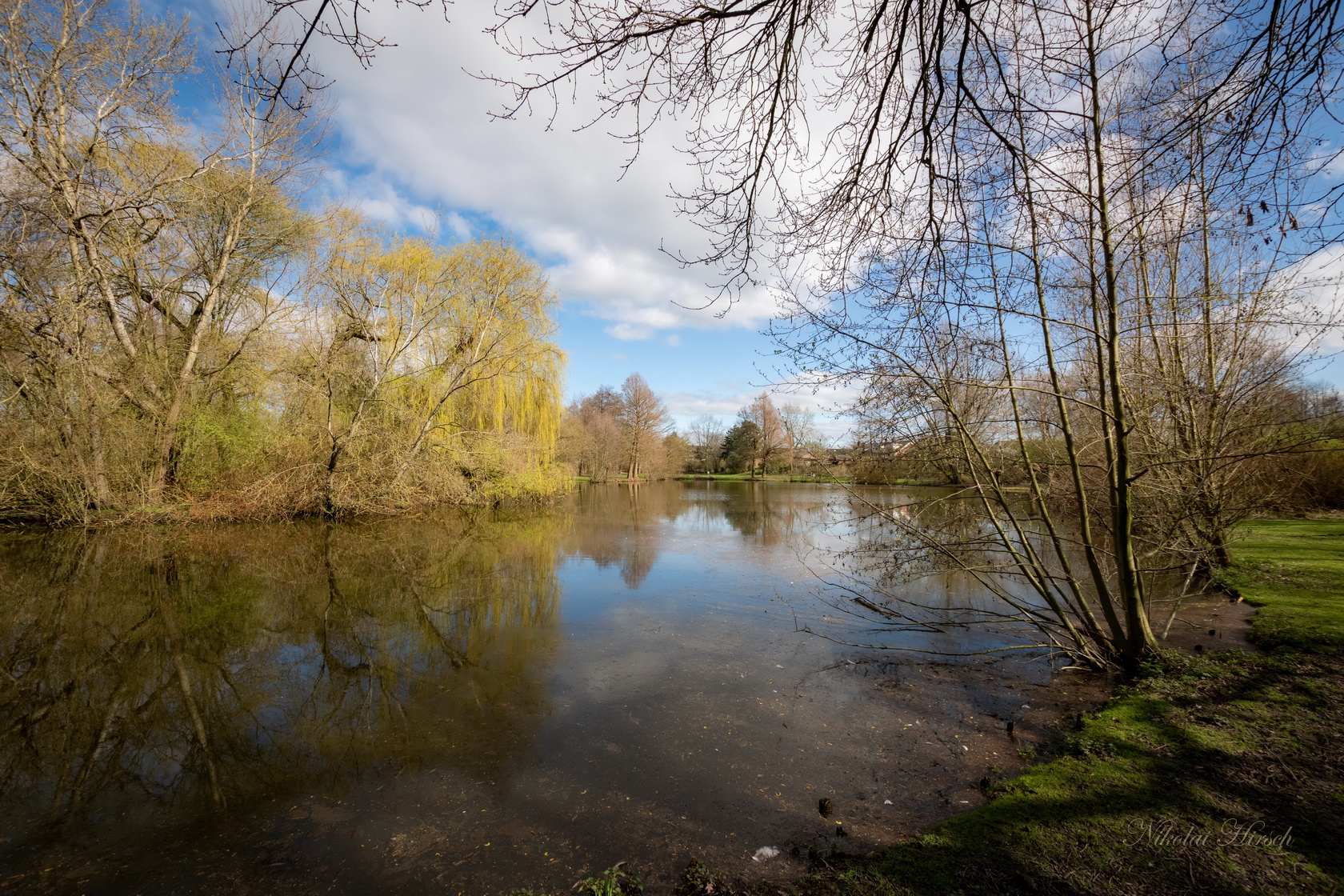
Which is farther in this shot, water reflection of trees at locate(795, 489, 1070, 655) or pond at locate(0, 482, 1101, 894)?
water reflection of trees at locate(795, 489, 1070, 655)

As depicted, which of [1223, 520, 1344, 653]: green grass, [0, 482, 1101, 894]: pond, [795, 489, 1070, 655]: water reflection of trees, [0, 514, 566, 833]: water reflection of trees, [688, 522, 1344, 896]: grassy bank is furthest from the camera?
[795, 489, 1070, 655]: water reflection of trees

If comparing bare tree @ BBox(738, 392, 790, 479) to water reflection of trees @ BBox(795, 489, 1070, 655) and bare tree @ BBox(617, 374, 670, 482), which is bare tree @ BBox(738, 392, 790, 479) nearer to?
water reflection of trees @ BBox(795, 489, 1070, 655)

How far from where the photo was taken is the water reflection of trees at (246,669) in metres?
3.46

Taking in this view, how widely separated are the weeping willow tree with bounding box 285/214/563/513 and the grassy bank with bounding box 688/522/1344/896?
15233mm

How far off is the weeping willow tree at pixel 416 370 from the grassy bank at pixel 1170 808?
15.2 m

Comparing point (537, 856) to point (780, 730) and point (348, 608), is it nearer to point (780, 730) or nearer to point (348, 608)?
point (780, 730)

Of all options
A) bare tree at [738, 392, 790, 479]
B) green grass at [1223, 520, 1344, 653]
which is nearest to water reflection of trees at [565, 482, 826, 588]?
bare tree at [738, 392, 790, 479]

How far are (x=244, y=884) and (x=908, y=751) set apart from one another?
3.82 m

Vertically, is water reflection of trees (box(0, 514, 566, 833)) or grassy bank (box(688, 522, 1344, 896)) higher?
grassy bank (box(688, 522, 1344, 896))

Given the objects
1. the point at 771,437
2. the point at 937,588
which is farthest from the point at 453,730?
the point at 771,437

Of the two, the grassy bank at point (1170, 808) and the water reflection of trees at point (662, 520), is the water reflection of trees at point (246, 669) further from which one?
the grassy bank at point (1170, 808)

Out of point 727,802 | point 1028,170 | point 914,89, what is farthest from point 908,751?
point 914,89

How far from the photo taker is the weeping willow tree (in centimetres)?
1462

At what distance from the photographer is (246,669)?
487cm
